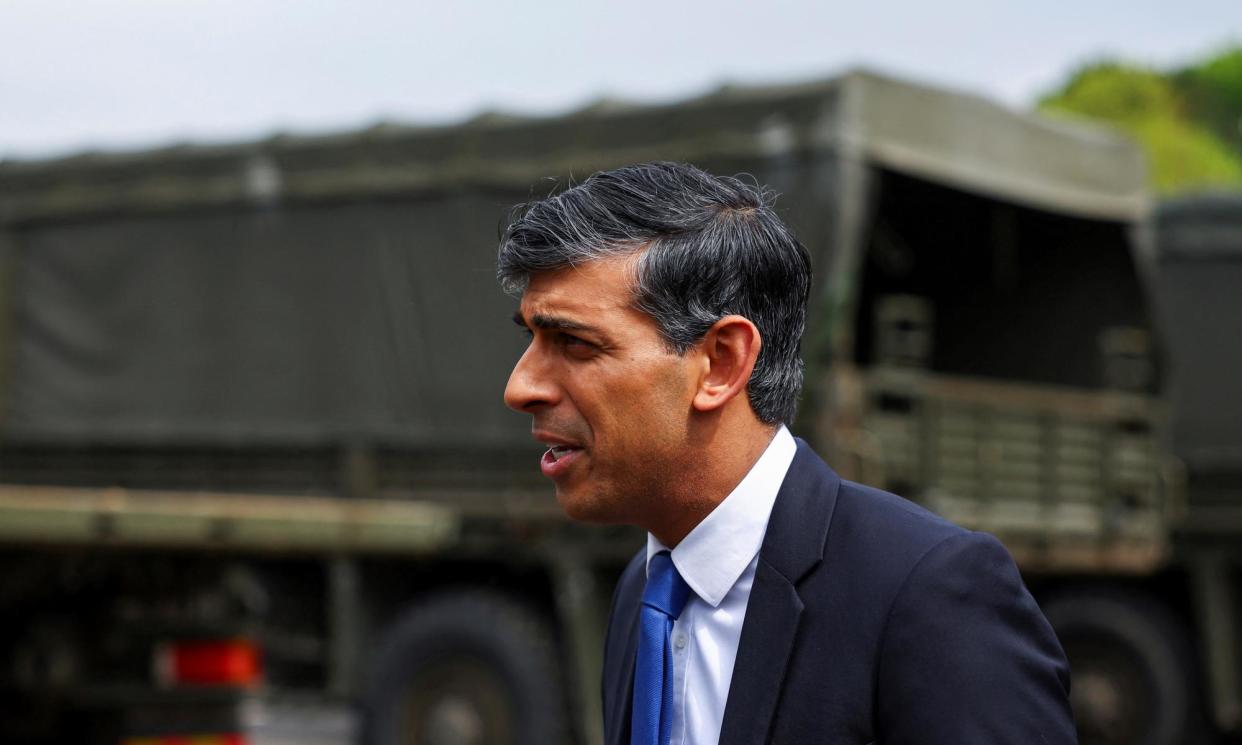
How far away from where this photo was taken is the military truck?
8.40 metres

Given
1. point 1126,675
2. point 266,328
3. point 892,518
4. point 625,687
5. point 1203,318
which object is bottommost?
point 1126,675

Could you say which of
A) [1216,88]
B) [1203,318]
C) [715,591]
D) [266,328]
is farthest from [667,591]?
[1216,88]

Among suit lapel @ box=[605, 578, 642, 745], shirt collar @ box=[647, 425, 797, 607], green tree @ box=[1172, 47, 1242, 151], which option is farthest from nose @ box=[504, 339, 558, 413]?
green tree @ box=[1172, 47, 1242, 151]

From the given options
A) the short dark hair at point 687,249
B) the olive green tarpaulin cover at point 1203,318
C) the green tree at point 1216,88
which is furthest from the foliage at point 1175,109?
the short dark hair at point 687,249

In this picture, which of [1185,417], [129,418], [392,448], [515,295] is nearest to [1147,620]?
[1185,417]

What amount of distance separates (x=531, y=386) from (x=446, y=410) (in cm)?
748

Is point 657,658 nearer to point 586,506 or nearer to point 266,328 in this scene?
point 586,506

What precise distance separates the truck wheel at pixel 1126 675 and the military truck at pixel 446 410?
0.02m

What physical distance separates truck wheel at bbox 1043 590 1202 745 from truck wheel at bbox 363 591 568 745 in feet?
10.0

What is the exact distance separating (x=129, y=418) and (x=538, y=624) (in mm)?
2631

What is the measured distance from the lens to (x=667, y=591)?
2145 millimetres

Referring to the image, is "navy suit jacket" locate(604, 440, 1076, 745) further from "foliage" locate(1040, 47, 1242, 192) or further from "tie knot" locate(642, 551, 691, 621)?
"foliage" locate(1040, 47, 1242, 192)

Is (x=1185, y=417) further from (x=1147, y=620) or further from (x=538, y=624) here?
(x=538, y=624)

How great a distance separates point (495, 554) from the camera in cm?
928
